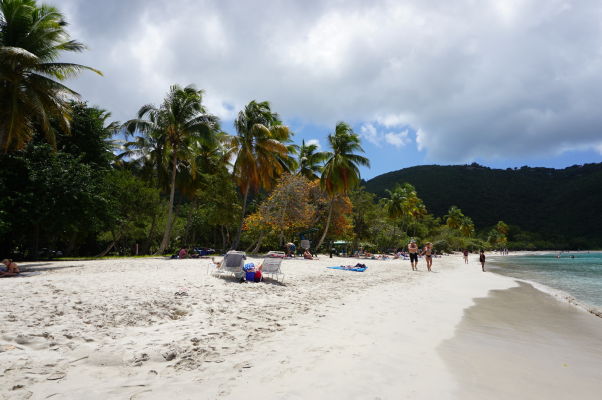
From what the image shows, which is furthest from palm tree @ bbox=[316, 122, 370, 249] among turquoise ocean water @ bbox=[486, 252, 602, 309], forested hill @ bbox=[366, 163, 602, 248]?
forested hill @ bbox=[366, 163, 602, 248]

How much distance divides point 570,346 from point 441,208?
9522cm

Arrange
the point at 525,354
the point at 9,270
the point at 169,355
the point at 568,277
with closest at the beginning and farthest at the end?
1. the point at 169,355
2. the point at 525,354
3. the point at 9,270
4. the point at 568,277

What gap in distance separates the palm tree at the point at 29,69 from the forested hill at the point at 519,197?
84373mm

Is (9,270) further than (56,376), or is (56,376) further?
(9,270)

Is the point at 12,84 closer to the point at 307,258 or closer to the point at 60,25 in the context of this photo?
the point at 60,25

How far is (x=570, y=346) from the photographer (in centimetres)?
506

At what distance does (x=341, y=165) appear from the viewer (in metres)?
28.2

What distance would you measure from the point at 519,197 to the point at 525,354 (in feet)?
416

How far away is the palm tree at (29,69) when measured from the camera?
12.1 metres

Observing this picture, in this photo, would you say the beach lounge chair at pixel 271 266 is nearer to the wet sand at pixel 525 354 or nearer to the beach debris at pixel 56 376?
the wet sand at pixel 525 354

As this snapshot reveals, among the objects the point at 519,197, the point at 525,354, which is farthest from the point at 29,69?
the point at 519,197

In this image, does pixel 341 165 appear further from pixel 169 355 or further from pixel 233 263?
pixel 169 355

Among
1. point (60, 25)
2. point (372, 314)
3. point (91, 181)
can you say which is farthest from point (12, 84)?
point (372, 314)

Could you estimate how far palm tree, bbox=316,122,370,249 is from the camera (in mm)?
28062
